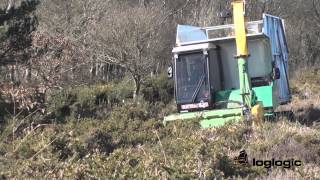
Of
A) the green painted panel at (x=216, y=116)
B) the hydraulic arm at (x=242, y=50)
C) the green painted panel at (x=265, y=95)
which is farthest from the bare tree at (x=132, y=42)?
the hydraulic arm at (x=242, y=50)

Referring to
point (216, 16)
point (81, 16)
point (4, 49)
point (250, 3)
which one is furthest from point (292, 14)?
point (4, 49)

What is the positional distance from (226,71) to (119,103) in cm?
973

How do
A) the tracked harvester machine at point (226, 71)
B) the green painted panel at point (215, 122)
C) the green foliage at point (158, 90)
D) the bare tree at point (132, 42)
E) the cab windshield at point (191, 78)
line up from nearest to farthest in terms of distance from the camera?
the green painted panel at point (215, 122) → the tracked harvester machine at point (226, 71) → the cab windshield at point (191, 78) → the green foliage at point (158, 90) → the bare tree at point (132, 42)

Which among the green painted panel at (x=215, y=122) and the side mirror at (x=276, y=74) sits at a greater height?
the side mirror at (x=276, y=74)

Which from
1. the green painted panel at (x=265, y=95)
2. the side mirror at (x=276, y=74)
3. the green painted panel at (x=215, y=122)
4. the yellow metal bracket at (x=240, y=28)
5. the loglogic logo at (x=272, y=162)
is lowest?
the green painted panel at (x=215, y=122)

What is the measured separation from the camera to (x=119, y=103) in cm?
2552

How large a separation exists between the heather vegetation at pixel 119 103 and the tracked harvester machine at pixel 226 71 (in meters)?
0.77

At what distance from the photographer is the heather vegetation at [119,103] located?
670 cm

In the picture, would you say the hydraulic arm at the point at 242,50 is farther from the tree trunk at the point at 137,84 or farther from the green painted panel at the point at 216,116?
the tree trunk at the point at 137,84

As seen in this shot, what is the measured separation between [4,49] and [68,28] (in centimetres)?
1362

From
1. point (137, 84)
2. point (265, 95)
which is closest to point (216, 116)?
point (265, 95)

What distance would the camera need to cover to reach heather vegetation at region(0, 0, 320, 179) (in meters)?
6.70

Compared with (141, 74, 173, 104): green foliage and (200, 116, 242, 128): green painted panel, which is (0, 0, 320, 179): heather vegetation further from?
(200, 116, 242, 128): green painted panel

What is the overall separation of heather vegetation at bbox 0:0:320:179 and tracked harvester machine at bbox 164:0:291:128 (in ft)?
2.52
